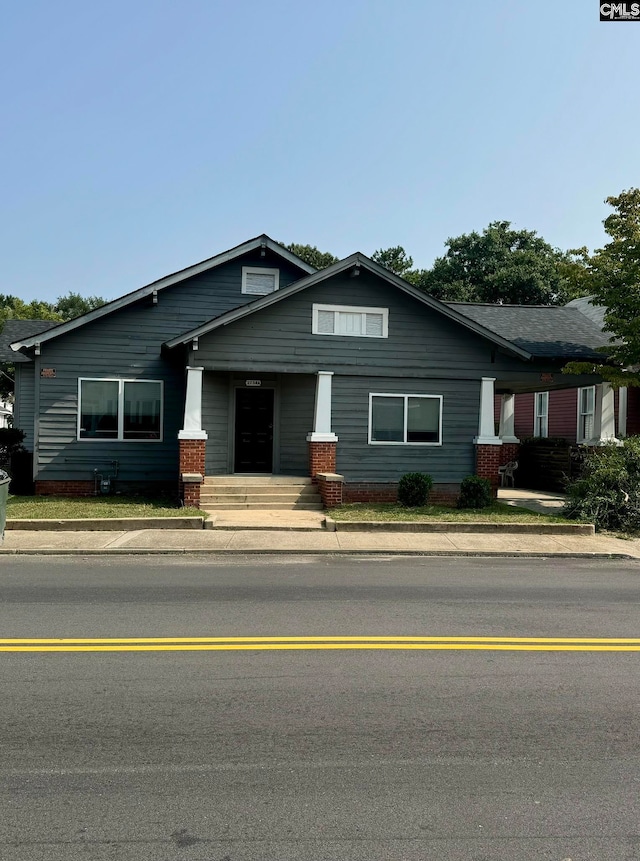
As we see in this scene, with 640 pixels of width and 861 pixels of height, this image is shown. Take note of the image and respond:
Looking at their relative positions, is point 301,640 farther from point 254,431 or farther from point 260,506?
point 254,431

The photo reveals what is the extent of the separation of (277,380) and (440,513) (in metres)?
5.84

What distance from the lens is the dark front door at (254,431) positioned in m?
18.7

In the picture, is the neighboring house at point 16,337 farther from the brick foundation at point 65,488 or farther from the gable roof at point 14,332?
the brick foundation at point 65,488

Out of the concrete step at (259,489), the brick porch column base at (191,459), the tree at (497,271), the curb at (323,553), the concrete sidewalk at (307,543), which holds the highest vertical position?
the tree at (497,271)

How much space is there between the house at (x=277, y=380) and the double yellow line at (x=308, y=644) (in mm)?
9266

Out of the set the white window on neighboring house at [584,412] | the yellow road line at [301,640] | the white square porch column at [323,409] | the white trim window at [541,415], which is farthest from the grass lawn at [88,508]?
the white trim window at [541,415]

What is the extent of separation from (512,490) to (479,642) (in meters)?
15.9

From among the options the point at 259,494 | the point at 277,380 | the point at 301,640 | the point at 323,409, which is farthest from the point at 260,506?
the point at 301,640

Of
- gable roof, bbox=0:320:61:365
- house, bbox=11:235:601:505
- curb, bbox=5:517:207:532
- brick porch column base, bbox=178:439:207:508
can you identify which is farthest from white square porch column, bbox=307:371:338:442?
gable roof, bbox=0:320:61:365

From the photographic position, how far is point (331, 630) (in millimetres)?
7086

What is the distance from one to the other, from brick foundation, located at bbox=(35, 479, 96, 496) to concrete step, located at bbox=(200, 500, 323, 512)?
3645mm

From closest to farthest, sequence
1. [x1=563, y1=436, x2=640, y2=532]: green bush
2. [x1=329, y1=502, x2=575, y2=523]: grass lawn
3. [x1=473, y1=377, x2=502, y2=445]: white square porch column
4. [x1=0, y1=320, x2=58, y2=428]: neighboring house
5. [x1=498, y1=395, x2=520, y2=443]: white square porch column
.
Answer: [x1=329, y1=502, x2=575, y2=523]: grass lawn
[x1=563, y1=436, x2=640, y2=532]: green bush
[x1=473, y1=377, x2=502, y2=445]: white square porch column
[x1=0, y1=320, x2=58, y2=428]: neighboring house
[x1=498, y1=395, x2=520, y2=443]: white square porch column

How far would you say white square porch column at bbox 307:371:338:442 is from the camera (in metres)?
17.0

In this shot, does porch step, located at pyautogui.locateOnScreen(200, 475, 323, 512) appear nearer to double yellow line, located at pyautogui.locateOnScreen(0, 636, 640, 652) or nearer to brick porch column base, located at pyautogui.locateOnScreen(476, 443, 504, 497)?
brick porch column base, located at pyautogui.locateOnScreen(476, 443, 504, 497)
